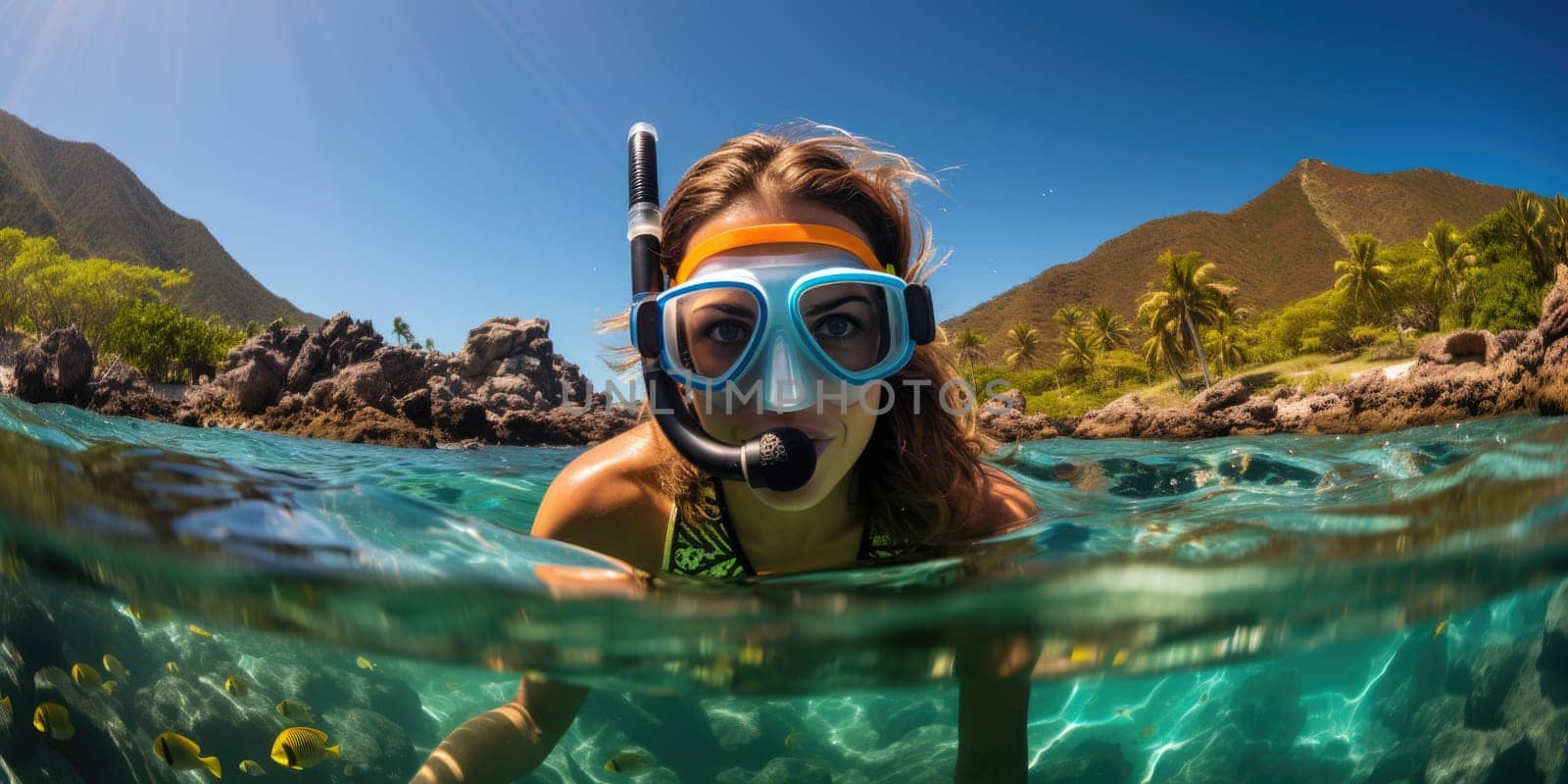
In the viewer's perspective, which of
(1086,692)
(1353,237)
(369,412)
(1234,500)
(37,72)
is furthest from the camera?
(1353,237)

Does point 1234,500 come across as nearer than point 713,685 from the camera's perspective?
No

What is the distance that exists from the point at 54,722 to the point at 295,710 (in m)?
0.92

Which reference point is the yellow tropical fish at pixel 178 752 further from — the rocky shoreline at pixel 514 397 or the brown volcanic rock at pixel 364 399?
the brown volcanic rock at pixel 364 399

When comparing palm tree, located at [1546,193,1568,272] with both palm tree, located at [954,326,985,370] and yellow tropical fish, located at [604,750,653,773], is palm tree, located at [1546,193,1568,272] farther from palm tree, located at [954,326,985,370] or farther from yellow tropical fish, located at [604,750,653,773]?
yellow tropical fish, located at [604,750,653,773]

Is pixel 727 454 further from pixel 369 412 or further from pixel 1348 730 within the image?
pixel 369 412

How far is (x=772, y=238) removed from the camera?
7.13ft

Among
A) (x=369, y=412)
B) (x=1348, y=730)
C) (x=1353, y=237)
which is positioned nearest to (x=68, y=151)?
(x=1348, y=730)

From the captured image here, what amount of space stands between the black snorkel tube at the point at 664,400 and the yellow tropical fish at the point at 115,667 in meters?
A: 2.94

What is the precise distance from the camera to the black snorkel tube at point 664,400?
1.84m

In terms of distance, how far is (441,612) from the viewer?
7.95 ft

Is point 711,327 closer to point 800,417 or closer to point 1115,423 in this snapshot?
point 800,417

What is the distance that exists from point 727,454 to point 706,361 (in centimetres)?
34

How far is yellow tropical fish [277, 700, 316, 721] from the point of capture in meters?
2.82

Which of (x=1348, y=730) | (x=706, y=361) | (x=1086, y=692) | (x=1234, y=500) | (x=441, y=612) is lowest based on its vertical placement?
(x=1348, y=730)
